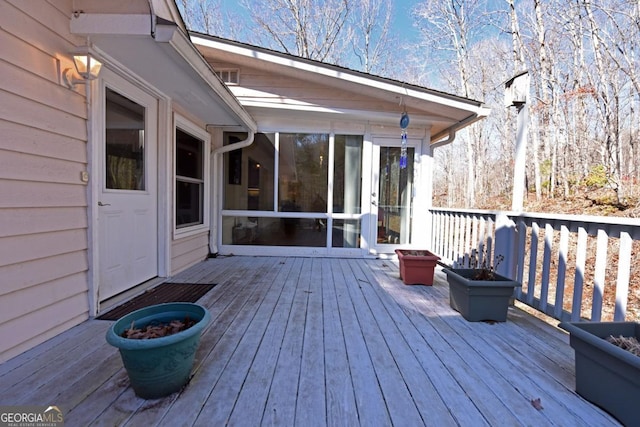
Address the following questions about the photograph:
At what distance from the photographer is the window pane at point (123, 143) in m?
2.56

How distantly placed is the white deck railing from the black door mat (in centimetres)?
287

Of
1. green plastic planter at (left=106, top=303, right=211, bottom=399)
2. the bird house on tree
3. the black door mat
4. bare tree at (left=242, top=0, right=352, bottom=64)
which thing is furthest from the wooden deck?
bare tree at (left=242, top=0, right=352, bottom=64)

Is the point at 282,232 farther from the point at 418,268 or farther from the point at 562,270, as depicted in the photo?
the point at 562,270

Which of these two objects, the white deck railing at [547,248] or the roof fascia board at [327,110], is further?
the roof fascia board at [327,110]

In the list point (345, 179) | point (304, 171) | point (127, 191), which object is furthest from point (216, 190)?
point (345, 179)

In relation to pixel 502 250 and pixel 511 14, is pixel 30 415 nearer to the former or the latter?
pixel 502 250

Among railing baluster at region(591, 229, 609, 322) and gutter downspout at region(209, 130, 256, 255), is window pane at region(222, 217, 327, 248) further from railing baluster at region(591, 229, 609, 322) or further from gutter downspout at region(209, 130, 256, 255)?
railing baluster at region(591, 229, 609, 322)

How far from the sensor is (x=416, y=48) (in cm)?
1141

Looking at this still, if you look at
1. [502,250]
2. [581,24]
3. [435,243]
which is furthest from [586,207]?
[502,250]

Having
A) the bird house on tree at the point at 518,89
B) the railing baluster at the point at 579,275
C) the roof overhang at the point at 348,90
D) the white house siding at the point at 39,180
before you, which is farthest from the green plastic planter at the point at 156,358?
the roof overhang at the point at 348,90

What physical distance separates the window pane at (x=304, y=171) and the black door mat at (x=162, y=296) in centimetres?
198

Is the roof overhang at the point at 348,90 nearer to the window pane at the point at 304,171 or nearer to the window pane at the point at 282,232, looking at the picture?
the window pane at the point at 304,171

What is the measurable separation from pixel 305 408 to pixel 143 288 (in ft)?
7.75

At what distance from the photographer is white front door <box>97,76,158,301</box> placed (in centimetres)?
253
